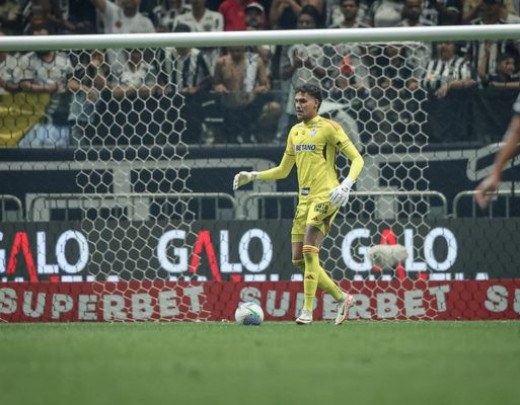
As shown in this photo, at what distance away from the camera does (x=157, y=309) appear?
1145cm

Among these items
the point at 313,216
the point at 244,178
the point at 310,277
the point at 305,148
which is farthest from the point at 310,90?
the point at 310,277

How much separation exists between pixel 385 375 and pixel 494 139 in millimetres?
5817

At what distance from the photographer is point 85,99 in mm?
12125

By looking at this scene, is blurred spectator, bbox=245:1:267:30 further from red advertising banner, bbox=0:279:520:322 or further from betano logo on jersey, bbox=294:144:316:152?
red advertising banner, bbox=0:279:520:322

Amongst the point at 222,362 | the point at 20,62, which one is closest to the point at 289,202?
the point at 20,62

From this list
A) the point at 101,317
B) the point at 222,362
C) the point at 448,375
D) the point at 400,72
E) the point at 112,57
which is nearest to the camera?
the point at 448,375

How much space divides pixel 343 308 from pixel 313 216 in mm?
835

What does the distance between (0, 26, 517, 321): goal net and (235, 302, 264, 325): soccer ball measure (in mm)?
988

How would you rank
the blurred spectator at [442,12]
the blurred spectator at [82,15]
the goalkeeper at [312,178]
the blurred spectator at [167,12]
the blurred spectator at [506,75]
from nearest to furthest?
the goalkeeper at [312,178] < the blurred spectator at [506,75] < the blurred spectator at [442,12] < the blurred spectator at [167,12] < the blurred spectator at [82,15]

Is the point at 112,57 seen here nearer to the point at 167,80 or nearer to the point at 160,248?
the point at 167,80

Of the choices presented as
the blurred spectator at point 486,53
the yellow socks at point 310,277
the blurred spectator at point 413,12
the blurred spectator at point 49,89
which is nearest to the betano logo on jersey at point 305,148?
the yellow socks at point 310,277

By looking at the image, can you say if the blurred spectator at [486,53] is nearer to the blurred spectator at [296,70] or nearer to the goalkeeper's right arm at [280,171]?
the blurred spectator at [296,70]

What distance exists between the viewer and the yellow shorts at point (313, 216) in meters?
10.5

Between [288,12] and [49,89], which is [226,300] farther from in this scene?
[288,12]
